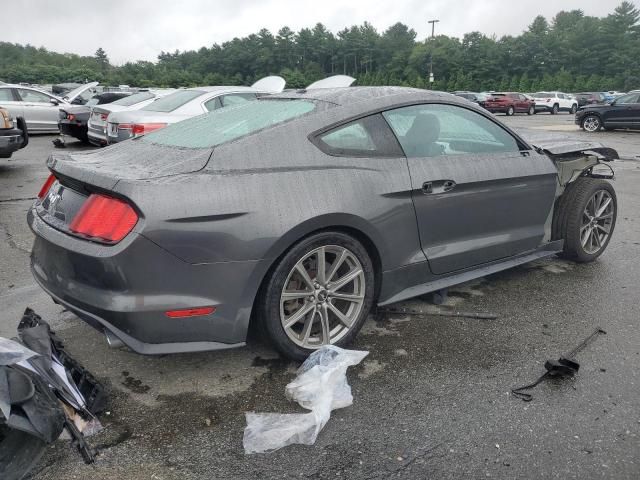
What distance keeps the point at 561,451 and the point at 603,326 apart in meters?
1.51

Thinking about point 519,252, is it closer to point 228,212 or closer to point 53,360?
point 228,212

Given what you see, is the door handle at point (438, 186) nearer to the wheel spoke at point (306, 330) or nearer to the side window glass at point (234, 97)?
the wheel spoke at point (306, 330)

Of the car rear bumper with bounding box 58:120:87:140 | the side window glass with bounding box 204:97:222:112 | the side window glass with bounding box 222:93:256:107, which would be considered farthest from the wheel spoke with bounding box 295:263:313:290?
the car rear bumper with bounding box 58:120:87:140

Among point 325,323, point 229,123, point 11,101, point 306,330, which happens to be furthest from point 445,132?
point 11,101

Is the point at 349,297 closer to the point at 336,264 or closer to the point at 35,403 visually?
the point at 336,264

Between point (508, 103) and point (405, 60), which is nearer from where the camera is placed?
point (508, 103)

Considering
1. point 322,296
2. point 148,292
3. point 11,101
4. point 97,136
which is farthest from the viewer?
point 11,101

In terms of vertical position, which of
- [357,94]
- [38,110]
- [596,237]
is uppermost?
[357,94]

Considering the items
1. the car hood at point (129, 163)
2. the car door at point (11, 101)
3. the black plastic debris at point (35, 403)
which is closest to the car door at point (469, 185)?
the car hood at point (129, 163)

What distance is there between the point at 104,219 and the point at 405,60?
4429 inches

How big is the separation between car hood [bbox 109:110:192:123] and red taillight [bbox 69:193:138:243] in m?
6.55

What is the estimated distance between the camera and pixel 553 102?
39.5m

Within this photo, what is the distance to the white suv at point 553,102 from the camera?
129ft

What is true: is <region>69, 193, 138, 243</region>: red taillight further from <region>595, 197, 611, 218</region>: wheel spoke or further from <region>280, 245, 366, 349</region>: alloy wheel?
<region>595, 197, 611, 218</region>: wheel spoke
